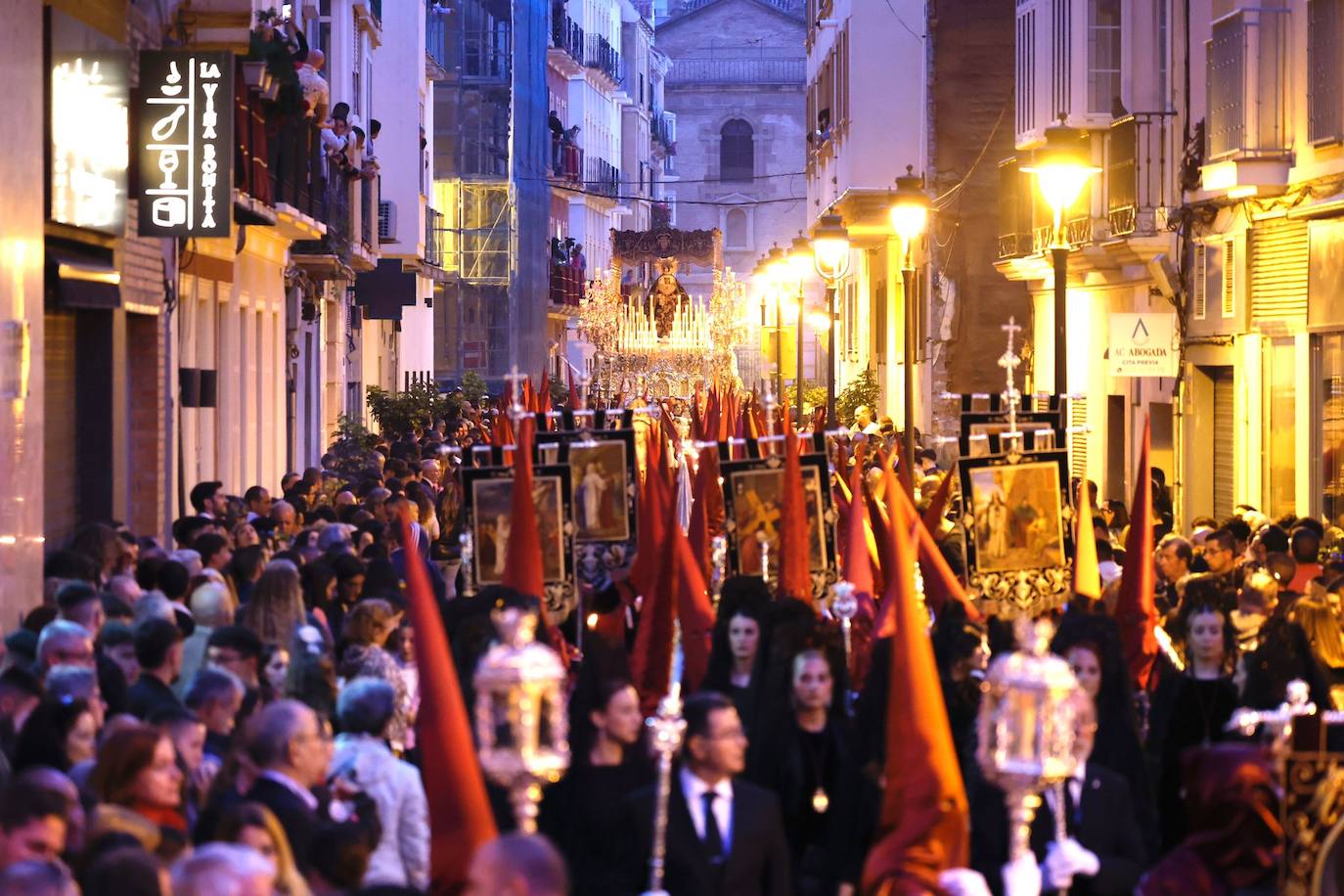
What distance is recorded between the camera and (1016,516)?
1467cm

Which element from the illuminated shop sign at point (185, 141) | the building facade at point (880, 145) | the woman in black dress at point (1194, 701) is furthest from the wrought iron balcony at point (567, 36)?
the woman in black dress at point (1194, 701)

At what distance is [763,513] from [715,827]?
7.68 m

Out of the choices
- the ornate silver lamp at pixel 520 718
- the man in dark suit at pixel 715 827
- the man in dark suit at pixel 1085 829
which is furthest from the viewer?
the man in dark suit at pixel 1085 829

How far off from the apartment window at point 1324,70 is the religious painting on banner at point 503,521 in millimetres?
8929

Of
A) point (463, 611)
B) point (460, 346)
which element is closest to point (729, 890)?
point (463, 611)

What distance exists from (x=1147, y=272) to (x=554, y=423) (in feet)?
40.8

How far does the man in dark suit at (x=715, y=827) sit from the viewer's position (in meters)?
7.80

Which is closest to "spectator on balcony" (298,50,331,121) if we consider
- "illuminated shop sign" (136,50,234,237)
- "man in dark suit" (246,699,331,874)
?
"illuminated shop sign" (136,50,234,237)

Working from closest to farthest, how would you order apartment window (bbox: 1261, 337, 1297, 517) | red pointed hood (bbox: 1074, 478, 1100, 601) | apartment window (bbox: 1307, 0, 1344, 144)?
red pointed hood (bbox: 1074, 478, 1100, 601) < apartment window (bbox: 1307, 0, 1344, 144) < apartment window (bbox: 1261, 337, 1297, 517)

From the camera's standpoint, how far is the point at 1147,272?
28000 mm

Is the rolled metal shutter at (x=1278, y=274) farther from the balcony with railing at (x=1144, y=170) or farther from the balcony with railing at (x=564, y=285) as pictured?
the balcony with railing at (x=564, y=285)

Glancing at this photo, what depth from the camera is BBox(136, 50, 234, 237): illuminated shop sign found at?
19.5m

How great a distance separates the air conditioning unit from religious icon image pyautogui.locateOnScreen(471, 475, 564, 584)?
28.1m

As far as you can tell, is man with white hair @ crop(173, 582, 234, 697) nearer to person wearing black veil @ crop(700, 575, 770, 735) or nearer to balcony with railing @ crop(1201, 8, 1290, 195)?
person wearing black veil @ crop(700, 575, 770, 735)
